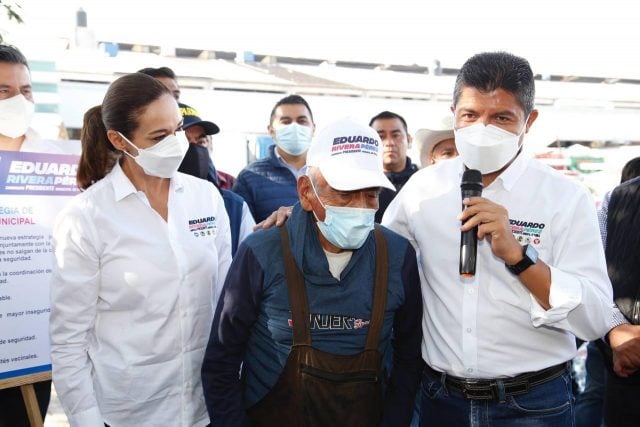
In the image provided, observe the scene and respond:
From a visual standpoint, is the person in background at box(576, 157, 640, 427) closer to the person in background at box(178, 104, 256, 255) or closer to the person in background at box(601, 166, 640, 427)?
the person in background at box(601, 166, 640, 427)

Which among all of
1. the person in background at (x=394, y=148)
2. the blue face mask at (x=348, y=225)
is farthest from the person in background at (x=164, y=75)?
the blue face mask at (x=348, y=225)

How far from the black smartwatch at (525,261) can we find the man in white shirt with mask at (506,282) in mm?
86

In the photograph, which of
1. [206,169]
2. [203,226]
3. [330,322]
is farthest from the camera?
[206,169]

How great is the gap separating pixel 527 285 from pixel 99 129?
1848 mm

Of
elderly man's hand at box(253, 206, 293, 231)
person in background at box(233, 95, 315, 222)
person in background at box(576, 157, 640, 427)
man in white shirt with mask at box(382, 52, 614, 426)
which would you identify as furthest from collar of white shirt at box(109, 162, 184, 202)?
person in background at box(576, 157, 640, 427)

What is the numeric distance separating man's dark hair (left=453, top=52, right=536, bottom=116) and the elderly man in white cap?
1.54 ft

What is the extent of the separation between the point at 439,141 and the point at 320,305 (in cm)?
230

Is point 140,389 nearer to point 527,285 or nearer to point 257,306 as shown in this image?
point 257,306

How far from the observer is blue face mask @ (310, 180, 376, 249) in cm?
192

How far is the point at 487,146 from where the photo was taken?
6.63 feet

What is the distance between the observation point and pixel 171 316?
219 centimetres

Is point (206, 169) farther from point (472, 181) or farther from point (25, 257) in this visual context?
point (472, 181)

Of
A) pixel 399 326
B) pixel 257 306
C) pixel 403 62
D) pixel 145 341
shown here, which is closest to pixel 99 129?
pixel 145 341

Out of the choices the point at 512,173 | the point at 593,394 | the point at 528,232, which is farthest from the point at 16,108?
the point at 593,394
